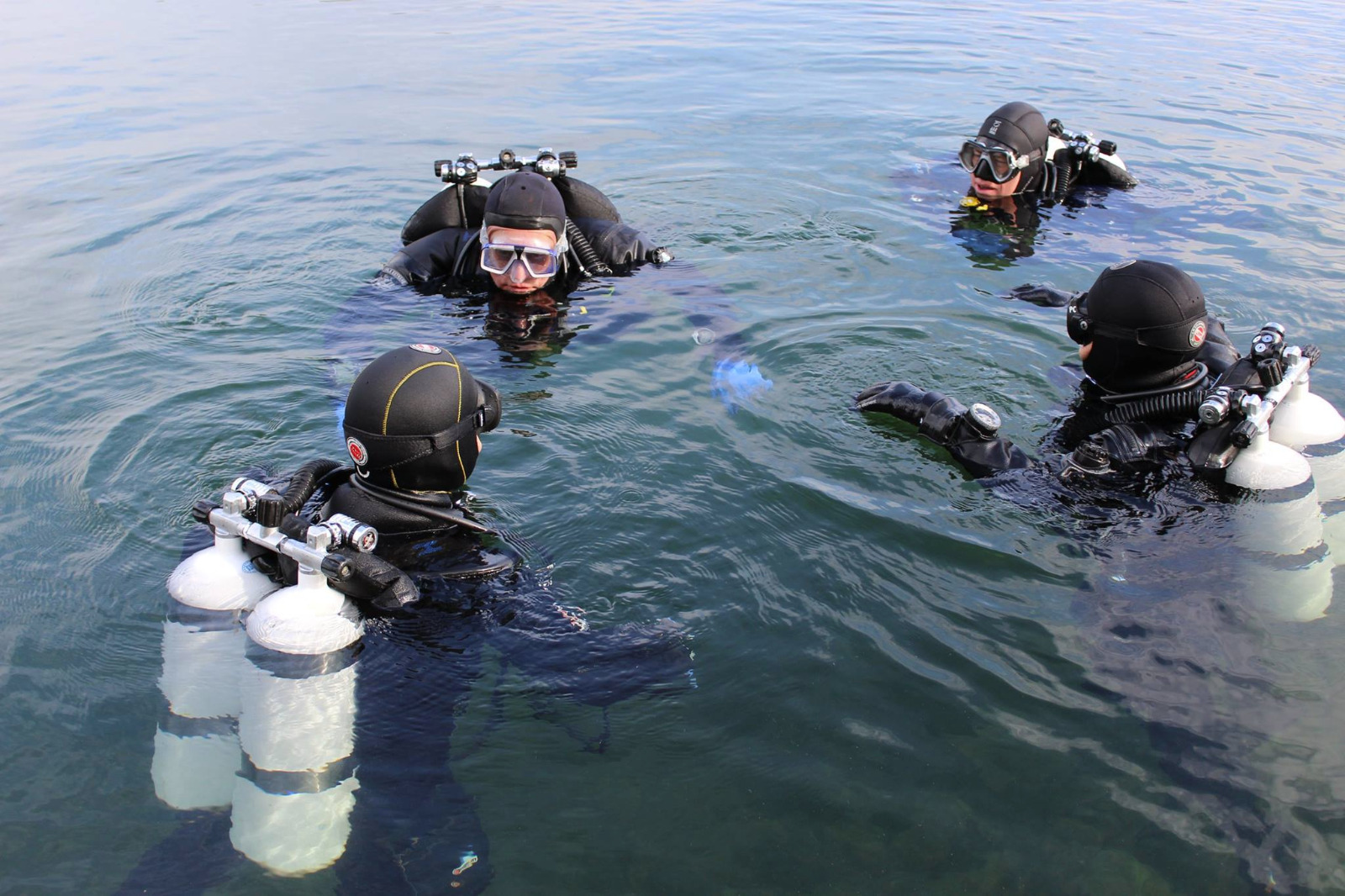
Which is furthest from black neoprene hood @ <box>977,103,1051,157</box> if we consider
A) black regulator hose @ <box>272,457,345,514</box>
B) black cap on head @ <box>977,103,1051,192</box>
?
black regulator hose @ <box>272,457,345,514</box>

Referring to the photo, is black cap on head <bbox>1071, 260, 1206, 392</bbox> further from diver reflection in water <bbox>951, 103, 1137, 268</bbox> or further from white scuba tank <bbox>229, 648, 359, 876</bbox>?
white scuba tank <bbox>229, 648, 359, 876</bbox>

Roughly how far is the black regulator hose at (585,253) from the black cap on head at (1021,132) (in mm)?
3537

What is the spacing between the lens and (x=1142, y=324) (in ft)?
13.8

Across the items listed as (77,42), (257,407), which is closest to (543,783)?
(257,407)

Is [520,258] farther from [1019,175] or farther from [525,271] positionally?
[1019,175]

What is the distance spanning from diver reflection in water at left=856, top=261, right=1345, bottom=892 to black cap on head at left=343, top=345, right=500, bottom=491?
2.24 meters

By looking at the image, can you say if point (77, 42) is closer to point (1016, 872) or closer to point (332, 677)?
point (332, 677)

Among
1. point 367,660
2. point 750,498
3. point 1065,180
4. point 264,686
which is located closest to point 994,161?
point 1065,180

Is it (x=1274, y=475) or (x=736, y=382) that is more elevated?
(x=1274, y=475)

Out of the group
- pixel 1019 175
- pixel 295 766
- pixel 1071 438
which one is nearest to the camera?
pixel 295 766

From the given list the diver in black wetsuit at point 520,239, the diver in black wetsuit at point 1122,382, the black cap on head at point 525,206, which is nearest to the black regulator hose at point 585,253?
the diver in black wetsuit at point 520,239

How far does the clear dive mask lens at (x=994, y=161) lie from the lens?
8.02m

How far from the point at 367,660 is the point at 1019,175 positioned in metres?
7.03

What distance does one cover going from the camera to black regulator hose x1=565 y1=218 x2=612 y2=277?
707 cm
